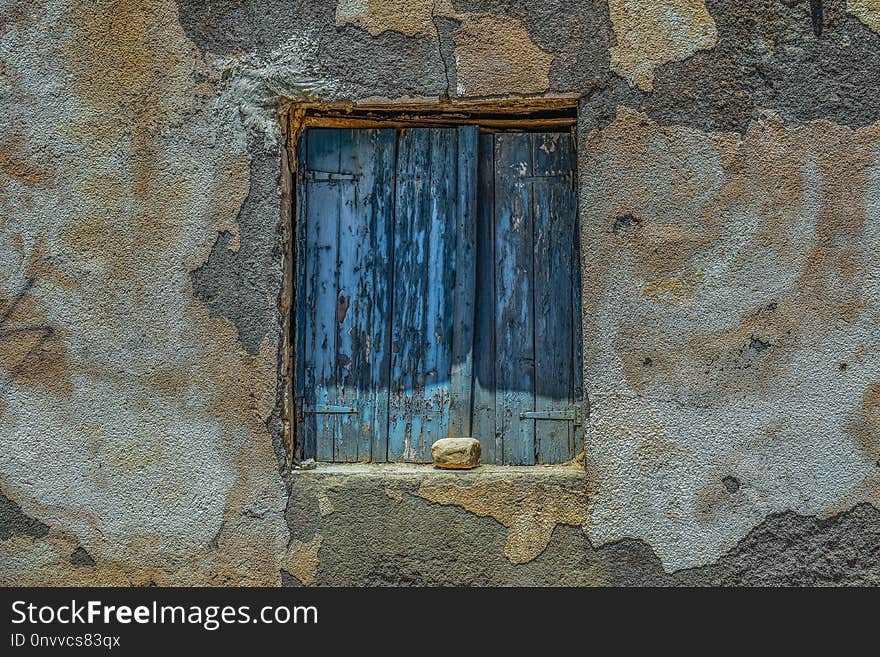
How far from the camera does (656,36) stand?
127 inches

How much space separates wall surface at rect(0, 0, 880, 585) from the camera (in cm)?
317

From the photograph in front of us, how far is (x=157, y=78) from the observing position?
3316 millimetres

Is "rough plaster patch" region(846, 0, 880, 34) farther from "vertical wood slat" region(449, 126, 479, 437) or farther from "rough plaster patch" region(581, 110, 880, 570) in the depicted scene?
"vertical wood slat" region(449, 126, 479, 437)

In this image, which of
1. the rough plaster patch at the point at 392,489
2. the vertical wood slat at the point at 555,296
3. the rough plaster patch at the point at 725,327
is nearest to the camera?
the rough plaster patch at the point at 725,327

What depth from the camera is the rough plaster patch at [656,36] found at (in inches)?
126

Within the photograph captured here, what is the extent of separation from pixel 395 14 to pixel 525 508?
1.72m

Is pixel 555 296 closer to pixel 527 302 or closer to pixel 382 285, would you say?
pixel 527 302

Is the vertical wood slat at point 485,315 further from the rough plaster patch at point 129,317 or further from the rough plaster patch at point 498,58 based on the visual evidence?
the rough plaster patch at point 129,317

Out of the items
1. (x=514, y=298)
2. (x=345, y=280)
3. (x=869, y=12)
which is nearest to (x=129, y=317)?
(x=345, y=280)

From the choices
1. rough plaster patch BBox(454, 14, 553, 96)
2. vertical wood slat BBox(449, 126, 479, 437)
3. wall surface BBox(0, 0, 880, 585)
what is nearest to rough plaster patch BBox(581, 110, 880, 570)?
wall surface BBox(0, 0, 880, 585)

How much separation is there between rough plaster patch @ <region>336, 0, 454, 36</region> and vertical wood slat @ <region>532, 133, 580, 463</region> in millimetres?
601

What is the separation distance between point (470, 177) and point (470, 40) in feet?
1.55

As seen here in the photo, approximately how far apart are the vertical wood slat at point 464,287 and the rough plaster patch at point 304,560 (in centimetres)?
62

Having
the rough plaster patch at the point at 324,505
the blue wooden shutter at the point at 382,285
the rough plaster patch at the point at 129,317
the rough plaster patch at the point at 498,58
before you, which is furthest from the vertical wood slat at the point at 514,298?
the rough plaster patch at the point at 129,317
